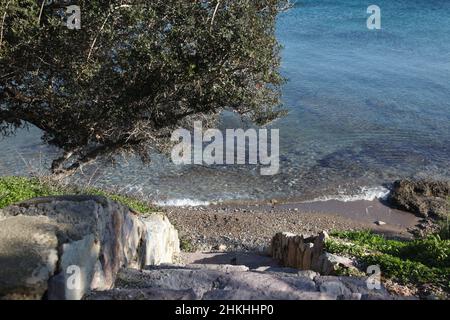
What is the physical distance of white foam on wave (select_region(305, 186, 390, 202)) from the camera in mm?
21000

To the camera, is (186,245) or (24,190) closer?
(24,190)

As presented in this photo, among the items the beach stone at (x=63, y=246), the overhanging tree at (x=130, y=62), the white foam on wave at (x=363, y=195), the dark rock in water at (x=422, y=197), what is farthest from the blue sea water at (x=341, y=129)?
the beach stone at (x=63, y=246)

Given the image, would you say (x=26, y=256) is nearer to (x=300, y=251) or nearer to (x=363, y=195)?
(x=300, y=251)

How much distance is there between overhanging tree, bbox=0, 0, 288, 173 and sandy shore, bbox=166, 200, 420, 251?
16.9 feet

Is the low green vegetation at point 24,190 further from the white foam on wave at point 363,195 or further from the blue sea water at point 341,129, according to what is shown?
the white foam on wave at point 363,195

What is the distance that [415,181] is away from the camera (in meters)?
22.1

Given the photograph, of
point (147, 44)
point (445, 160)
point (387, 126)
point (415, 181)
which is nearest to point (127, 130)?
point (147, 44)

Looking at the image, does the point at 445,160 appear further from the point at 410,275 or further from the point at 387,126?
the point at 410,275

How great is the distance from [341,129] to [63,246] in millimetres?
23787

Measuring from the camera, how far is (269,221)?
62.0 feet

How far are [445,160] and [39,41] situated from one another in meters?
19.6

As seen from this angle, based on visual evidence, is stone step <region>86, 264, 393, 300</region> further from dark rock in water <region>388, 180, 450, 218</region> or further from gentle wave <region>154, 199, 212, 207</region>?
dark rock in water <region>388, 180, 450, 218</region>

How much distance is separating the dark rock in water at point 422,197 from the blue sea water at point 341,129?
1.00 meters

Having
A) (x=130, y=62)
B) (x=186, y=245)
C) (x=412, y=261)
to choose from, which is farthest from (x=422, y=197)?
(x=130, y=62)
